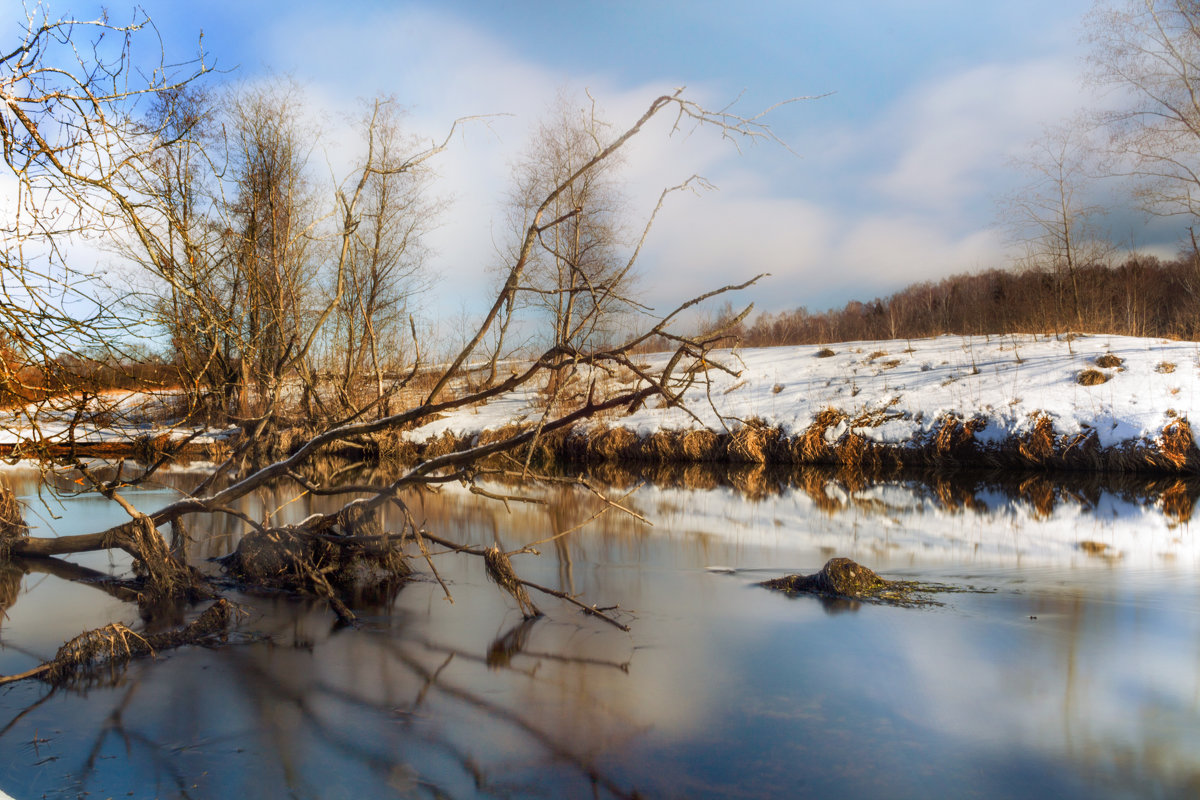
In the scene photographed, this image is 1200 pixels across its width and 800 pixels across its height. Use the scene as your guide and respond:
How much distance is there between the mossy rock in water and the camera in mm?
5457

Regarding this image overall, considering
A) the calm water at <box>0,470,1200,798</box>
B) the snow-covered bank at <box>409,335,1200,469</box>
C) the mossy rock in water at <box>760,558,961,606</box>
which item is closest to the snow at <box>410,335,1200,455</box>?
the snow-covered bank at <box>409,335,1200,469</box>

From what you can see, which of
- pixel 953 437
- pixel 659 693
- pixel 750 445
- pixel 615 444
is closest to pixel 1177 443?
pixel 953 437

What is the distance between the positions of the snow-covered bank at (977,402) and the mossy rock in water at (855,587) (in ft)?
16.3

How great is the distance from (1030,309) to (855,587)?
59.3 feet

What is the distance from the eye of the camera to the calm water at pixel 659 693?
3.02 meters

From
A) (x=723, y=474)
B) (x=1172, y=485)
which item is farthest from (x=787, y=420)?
(x=1172, y=485)

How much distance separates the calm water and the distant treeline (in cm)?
1287

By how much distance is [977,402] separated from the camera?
1391 centimetres

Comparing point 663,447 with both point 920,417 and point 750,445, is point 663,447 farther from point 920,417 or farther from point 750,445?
point 920,417

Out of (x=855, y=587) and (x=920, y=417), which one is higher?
(x=920, y=417)

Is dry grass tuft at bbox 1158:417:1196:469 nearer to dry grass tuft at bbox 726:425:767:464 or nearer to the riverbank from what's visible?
the riverbank

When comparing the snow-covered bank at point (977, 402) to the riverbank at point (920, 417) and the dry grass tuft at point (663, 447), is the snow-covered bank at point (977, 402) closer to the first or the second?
the riverbank at point (920, 417)

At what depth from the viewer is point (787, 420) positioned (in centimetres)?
1530

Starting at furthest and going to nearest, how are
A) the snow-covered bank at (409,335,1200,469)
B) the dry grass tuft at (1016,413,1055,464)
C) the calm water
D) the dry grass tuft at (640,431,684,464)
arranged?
the dry grass tuft at (640,431,684,464) → the dry grass tuft at (1016,413,1055,464) → the snow-covered bank at (409,335,1200,469) → the calm water
